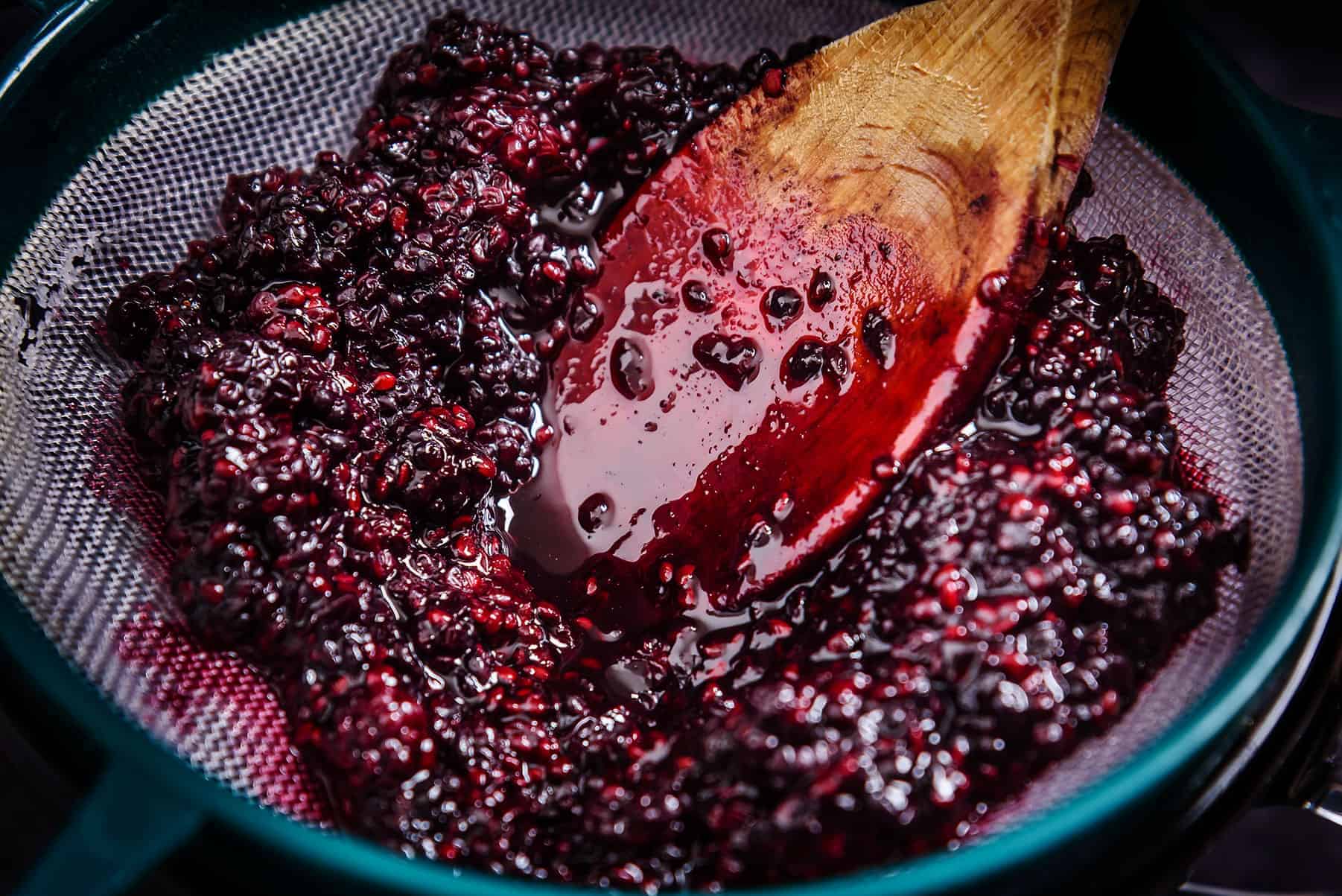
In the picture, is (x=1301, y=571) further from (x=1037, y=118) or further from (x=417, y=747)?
(x=417, y=747)

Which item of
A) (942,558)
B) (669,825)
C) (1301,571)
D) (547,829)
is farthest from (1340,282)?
(547,829)

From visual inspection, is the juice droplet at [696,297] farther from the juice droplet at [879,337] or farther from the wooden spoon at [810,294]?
the juice droplet at [879,337]

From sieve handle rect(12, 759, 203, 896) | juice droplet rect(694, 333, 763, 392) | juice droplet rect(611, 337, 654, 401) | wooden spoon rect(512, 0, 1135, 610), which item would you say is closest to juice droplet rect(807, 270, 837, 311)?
wooden spoon rect(512, 0, 1135, 610)

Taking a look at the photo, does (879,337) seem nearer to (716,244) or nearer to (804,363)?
(804,363)

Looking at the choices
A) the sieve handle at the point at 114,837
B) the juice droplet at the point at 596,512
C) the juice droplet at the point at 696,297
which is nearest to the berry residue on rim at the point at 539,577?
the juice droplet at the point at 596,512

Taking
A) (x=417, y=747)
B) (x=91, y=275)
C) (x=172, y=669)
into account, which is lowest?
(x=172, y=669)

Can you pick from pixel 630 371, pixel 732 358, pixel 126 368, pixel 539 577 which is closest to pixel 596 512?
pixel 539 577
